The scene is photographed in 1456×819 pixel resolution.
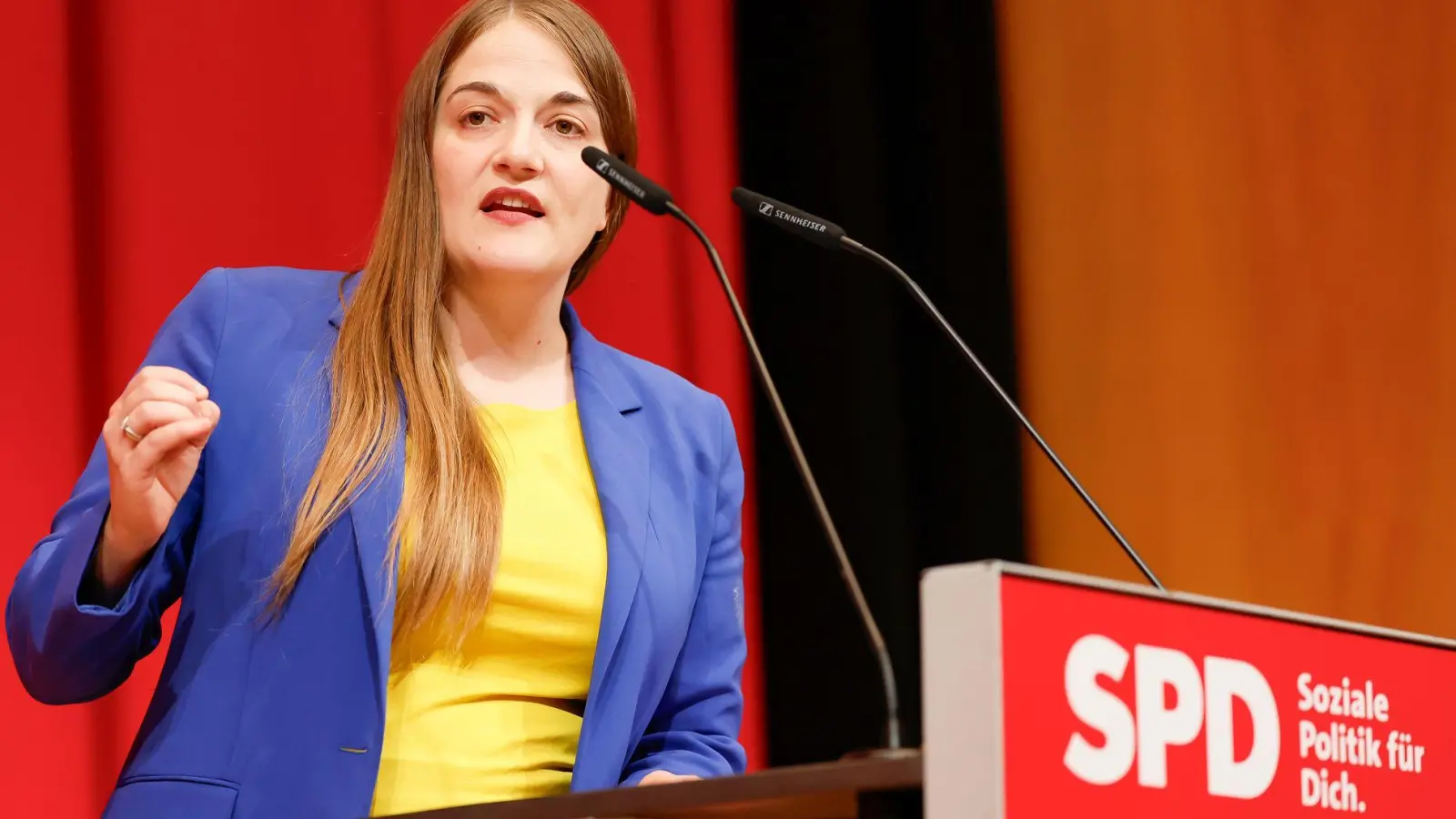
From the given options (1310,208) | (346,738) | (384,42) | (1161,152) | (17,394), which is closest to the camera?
(346,738)

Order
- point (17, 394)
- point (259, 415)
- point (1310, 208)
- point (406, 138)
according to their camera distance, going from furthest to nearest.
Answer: point (1310, 208) < point (17, 394) < point (406, 138) < point (259, 415)

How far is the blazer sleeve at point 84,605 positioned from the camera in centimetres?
133

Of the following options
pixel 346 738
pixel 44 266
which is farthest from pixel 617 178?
pixel 44 266

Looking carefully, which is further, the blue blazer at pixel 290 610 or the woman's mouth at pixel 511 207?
the woman's mouth at pixel 511 207

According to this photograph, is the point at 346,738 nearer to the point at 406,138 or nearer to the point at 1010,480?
the point at 406,138

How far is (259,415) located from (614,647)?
16.5 inches

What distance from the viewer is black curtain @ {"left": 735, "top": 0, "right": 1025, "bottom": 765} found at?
2.85 m

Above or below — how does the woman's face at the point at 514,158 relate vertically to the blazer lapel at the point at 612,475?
above

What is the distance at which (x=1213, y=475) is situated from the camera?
9.38 ft

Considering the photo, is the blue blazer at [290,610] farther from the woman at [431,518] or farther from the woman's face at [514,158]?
the woman's face at [514,158]

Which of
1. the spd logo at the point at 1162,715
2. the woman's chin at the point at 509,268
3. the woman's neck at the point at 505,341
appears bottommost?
the spd logo at the point at 1162,715

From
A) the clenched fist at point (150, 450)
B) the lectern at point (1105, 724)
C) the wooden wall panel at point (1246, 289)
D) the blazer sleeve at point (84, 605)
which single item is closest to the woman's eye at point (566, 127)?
the blazer sleeve at point (84, 605)

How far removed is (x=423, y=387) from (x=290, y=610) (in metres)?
0.28

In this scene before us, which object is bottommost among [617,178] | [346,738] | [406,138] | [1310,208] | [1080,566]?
[346,738]
